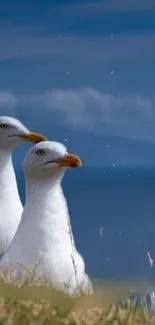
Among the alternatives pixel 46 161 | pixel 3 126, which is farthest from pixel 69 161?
pixel 3 126

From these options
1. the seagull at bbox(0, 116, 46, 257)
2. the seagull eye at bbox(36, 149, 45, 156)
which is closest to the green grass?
the seagull eye at bbox(36, 149, 45, 156)

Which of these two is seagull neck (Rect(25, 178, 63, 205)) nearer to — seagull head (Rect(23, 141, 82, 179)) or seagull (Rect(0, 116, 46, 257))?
seagull head (Rect(23, 141, 82, 179))

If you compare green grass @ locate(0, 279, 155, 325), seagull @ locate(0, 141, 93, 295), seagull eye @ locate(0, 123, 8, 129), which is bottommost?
green grass @ locate(0, 279, 155, 325)

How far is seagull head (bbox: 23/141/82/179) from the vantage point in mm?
4914

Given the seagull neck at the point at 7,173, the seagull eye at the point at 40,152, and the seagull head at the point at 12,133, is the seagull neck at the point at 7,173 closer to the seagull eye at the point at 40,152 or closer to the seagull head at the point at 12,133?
the seagull head at the point at 12,133

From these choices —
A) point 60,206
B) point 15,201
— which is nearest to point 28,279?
point 60,206

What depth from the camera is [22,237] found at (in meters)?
4.75

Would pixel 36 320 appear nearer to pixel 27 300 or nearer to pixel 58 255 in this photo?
pixel 27 300

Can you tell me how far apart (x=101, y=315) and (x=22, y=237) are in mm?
→ 1611

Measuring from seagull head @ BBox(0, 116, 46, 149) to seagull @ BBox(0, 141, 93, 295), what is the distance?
1036 mm

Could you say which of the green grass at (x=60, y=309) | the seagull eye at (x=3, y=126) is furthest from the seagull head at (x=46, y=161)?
the green grass at (x=60, y=309)

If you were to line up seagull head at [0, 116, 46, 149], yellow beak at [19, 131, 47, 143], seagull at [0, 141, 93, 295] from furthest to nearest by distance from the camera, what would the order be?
1. seagull head at [0, 116, 46, 149]
2. yellow beak at [19, 131, 47, 143]
3. seagull at [0, 141, 93, 295]

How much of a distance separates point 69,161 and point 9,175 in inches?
48.2

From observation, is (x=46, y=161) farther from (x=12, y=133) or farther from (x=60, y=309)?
(x=60, y=309)
